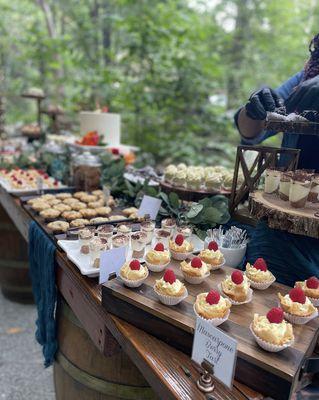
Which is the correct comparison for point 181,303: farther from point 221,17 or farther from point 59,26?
point 59,26

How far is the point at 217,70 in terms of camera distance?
554 cm

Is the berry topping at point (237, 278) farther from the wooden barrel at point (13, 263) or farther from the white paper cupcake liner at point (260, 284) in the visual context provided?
the wooden barrel at point (13, 263)

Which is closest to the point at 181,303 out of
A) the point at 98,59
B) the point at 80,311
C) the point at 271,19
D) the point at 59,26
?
the point at 80,311

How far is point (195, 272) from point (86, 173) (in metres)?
1.53

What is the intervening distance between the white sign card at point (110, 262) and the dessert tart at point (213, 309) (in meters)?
0.35

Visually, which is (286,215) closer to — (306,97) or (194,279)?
(194,279)

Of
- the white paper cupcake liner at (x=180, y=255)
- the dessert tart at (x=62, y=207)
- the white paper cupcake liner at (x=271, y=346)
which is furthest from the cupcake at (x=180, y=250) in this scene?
the dessert tart at (x=62, y=207)

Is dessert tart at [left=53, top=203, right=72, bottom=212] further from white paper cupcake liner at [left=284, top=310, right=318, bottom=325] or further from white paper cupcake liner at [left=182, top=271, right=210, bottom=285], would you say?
white paper cupcake liner at [left=284, top=310, right=318, bottom=325]

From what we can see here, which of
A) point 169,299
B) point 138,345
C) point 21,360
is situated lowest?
point 21,360

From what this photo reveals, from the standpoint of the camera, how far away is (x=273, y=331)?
0.79 meters

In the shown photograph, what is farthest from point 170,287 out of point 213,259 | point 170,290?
point 213,259

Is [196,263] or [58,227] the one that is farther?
[58,227]

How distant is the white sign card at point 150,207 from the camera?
1.70 meters

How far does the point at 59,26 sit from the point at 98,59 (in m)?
4.19
